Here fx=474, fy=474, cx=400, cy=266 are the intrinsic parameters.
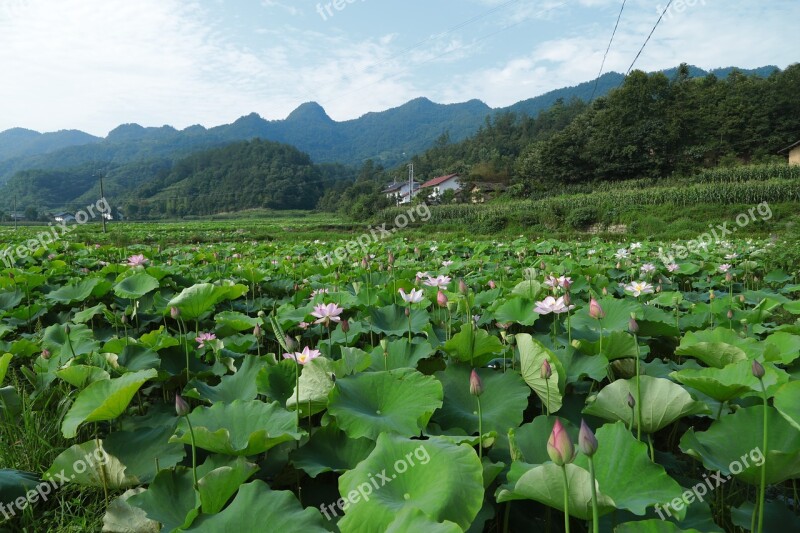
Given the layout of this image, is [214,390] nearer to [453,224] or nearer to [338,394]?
[338,394]

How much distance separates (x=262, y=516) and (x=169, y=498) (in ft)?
1.04

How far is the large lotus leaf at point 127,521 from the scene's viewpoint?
98 cm

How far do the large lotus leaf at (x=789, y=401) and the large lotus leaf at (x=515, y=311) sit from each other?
116 cm

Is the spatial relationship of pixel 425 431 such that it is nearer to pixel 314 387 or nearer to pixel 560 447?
pixel 314 387

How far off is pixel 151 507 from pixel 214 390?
1.83ft

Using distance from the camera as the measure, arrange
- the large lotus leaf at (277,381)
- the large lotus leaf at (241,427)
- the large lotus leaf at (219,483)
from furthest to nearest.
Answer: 1. the large lotus leaf at (277,381)
2. the large lotus leaf at (241,427)
3. the large lotus leaf at (219,483)

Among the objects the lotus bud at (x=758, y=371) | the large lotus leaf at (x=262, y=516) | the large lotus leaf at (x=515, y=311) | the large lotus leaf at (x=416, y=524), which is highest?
the lotus bud at (x=758, y=371)

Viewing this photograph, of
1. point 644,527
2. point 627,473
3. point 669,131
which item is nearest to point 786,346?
point 627,473

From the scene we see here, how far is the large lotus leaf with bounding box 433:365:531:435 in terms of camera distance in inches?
49.0

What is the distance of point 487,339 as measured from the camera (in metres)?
1.53

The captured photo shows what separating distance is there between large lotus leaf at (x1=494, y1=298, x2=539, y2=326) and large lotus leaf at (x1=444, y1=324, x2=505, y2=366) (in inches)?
21.7

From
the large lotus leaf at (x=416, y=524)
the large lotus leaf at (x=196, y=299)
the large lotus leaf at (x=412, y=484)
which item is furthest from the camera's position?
the large lotus leaf at (x=196, y=299)

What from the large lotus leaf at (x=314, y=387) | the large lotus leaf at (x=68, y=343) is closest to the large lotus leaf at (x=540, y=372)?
the large lotus leaf at (x=314, y=387)

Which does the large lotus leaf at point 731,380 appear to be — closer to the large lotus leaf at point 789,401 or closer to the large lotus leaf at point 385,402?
the large lotus leaf at point 789,401
